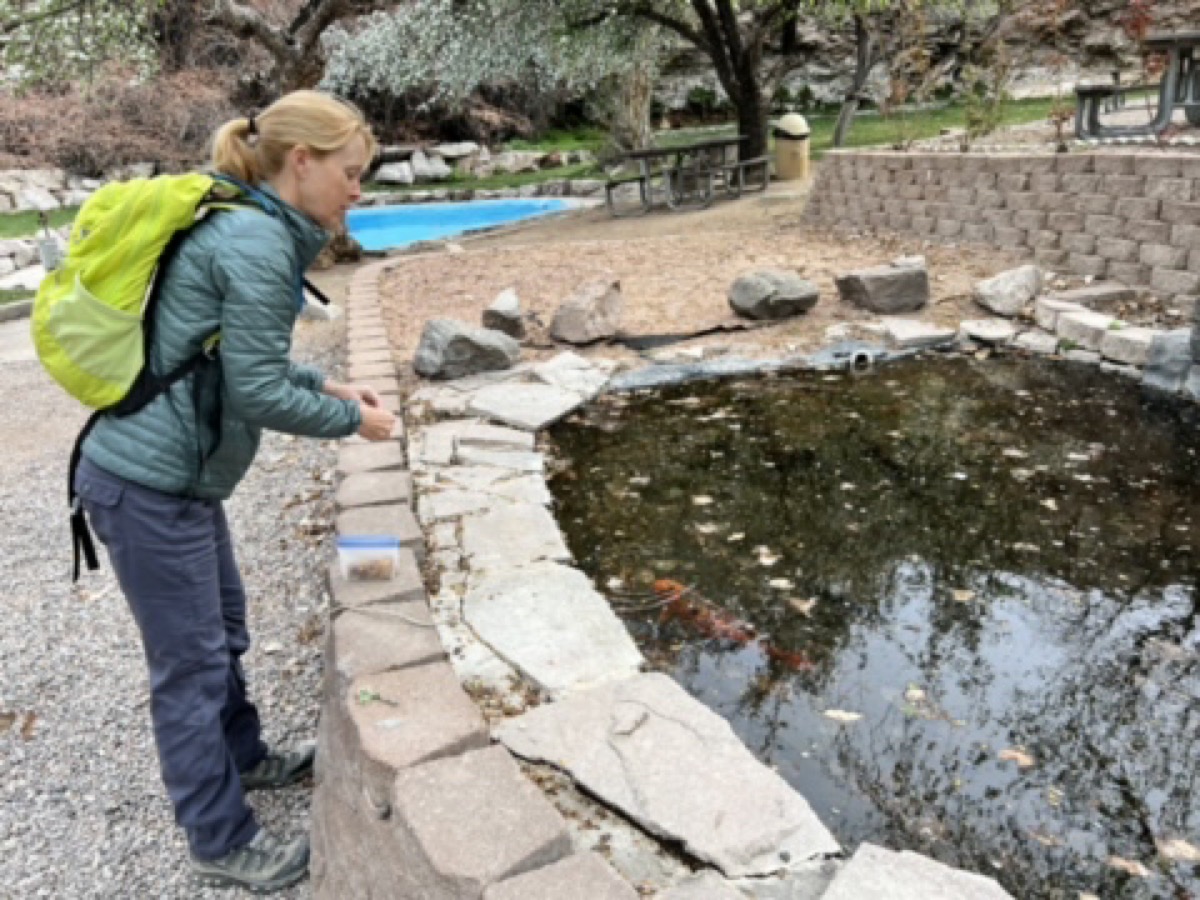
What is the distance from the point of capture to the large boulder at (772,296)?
5895 millimetres

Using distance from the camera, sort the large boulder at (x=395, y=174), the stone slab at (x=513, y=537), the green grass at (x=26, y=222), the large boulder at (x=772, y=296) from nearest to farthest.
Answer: the stone slab at (x=513, y=537), the large boulder at (x=772, y=296), the green grass at (x=26, y=222), the large boulder at (x=395, y=174)

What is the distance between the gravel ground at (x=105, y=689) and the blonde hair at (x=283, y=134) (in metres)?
1.47

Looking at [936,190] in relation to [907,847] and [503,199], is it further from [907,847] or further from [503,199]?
[503,199]

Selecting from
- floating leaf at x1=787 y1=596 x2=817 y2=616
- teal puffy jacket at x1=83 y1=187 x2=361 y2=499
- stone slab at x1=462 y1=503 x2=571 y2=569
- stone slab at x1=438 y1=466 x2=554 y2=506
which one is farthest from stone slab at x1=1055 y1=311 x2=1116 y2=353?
teal puffy jacket at x1=83 y1=187 x2=361 y2=499

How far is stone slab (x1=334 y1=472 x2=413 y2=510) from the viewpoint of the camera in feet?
9.26

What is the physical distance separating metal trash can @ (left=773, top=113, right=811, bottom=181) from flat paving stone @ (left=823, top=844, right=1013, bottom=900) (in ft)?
40.0

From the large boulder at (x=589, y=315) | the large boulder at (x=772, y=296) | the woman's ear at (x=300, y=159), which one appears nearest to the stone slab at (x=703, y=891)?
the woman's ear at (x=300, y=159)

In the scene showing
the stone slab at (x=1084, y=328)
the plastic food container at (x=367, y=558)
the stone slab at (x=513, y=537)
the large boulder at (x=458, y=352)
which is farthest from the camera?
the stone slab at (x=1084, y=328)

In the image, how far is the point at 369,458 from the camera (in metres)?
3.20

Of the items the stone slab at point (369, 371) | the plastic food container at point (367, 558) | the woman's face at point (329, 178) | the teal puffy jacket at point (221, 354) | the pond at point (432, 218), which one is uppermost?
the woman's face at point (329, 178)

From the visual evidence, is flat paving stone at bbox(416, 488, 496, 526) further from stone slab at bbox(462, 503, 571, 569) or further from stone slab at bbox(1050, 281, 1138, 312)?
stone slab at bbox(1050, 281, 1138, 312)

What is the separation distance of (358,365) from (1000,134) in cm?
971

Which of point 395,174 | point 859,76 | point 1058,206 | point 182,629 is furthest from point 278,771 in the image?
point 395,174

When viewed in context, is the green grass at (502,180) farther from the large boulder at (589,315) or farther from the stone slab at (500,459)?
the stone slab at (500,459)
